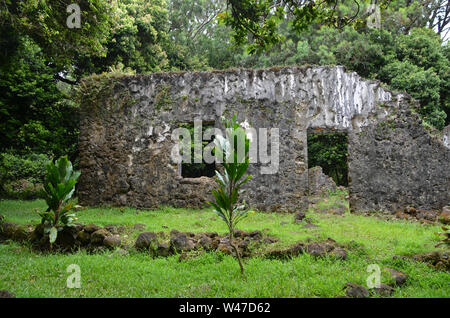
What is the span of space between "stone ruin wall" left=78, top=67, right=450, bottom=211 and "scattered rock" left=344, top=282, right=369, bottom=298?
4.78 metres

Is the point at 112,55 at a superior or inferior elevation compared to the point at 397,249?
superior

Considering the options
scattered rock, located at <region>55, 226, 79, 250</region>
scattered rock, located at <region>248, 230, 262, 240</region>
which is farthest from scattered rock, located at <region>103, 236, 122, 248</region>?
scattered rock, located at <region>248, 230, 262, 240</region>

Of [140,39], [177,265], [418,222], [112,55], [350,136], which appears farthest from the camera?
[140,39]

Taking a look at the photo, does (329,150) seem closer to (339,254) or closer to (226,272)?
(339,254)

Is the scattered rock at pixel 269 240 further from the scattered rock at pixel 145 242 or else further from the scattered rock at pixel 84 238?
the scattered rock at pixel 84 238

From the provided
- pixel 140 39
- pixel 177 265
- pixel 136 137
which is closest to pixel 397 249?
pixel 177 265

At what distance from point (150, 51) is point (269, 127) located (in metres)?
8.45

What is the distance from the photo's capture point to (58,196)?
4965 millimetres

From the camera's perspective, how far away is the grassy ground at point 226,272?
3.26 metres

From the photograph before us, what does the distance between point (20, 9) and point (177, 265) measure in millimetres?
6443

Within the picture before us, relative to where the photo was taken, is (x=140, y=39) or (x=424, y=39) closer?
(x=424, y=39)
